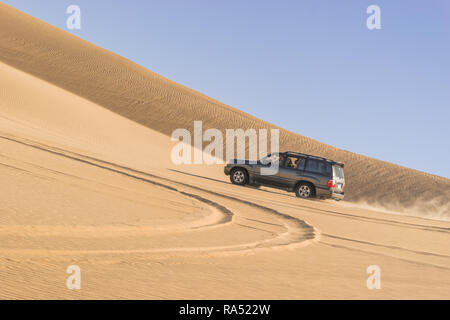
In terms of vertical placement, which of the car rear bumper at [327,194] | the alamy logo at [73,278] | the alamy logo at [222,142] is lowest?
the alamy logo at [73,278]

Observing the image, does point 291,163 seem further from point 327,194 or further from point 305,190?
point 327,194

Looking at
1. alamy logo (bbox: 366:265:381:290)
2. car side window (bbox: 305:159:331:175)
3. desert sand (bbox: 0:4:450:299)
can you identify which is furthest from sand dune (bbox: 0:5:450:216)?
alamy logo (bbox: 366:265:381:290)

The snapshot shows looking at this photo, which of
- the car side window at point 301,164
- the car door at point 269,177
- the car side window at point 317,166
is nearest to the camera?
the car side window at point 317,166

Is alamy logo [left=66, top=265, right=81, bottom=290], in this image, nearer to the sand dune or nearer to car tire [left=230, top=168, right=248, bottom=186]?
car tire [left=230, top=168, right=248, bottom=186]

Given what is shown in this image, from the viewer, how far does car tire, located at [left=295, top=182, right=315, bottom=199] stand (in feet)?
59.6

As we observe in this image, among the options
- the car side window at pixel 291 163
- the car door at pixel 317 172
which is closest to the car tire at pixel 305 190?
the car door at pixel 317 172

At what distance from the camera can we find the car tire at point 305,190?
18172 mm

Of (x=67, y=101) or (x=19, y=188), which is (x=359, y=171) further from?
(x=19, y=188)

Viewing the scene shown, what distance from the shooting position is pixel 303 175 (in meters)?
18.3

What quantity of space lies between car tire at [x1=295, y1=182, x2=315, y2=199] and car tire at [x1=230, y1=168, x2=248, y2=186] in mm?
1999

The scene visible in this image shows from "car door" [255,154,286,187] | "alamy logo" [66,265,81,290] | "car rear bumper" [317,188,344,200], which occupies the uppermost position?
"car door" [255,154,286,187]

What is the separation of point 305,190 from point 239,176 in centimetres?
258

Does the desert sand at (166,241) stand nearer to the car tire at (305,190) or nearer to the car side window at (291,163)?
the car tire at (305,190)

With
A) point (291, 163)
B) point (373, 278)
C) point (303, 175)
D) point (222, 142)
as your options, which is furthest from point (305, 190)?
point (222, 142)
